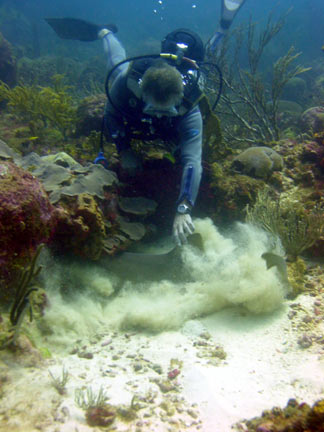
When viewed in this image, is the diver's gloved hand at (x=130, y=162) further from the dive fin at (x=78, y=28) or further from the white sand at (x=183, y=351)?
the dive fin at (x=78, y=28)

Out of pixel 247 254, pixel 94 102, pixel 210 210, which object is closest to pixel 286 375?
pixel 247 254

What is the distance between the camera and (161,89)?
3324mm

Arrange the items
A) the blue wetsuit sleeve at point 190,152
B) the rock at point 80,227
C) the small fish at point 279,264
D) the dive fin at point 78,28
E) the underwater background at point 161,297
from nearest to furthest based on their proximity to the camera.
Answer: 1. the underwater background at point 161,297
2. the rock at point 80,227
3. the small fish at point 279,264
4. the blue wetsuit sleeve at point 190,152
5. the dive fin at point 78,28

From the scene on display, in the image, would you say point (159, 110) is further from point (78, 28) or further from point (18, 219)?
point (78, 28)

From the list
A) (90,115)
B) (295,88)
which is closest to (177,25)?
(295,88)

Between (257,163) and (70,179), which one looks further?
(257,163)

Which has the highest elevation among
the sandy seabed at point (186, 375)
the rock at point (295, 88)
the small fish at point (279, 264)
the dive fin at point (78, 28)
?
the rock at point (295, 88)

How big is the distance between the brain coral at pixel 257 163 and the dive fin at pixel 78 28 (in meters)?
6.96

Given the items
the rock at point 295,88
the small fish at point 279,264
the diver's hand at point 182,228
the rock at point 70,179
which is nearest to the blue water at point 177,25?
the rock at point 295,88

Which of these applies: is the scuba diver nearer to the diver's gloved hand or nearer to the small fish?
the diver's gloved hand

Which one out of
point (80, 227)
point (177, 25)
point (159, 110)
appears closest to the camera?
point (80, 227)

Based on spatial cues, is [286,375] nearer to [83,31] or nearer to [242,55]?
[83,31]

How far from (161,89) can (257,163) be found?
250cm

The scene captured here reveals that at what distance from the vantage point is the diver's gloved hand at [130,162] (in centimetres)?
434
